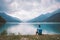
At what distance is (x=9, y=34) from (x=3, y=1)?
0.79 metres

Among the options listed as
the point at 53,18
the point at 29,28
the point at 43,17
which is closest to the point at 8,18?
the point at 29,28

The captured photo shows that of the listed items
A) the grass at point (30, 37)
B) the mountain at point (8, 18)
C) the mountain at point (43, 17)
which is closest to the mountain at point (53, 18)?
the mountain at point (43, 17)

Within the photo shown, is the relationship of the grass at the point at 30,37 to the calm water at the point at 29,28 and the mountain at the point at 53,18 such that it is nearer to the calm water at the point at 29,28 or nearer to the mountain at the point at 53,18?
the calm water at the point at 29,28

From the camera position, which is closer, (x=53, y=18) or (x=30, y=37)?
(x=30, y=37)

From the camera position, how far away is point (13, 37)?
11.4ft

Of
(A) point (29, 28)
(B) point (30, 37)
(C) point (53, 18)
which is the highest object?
(C) point (53, 18)

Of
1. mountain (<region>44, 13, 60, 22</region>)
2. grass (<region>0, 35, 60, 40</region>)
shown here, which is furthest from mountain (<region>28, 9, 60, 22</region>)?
grass (<region>0, 35, 60, 40</region>)

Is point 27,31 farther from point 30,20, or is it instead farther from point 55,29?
point 55,29

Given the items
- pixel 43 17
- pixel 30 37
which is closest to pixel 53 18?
pixel 43 17

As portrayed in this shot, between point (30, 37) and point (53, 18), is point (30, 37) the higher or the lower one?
the lower one

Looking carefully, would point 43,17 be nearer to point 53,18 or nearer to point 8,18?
point 53,18

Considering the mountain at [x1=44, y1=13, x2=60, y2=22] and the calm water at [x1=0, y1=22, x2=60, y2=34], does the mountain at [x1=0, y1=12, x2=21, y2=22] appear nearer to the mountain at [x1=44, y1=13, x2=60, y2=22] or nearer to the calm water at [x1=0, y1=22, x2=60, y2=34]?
the calm water at [x1=0, y1=22, x2=60, y2=34]

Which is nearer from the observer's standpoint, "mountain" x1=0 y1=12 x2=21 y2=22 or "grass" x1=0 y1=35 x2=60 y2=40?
A: "grass" x1=0 y1=35 x2=60 y2=40

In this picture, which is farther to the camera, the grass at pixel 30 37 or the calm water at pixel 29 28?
the calm water at pixel 29 28
